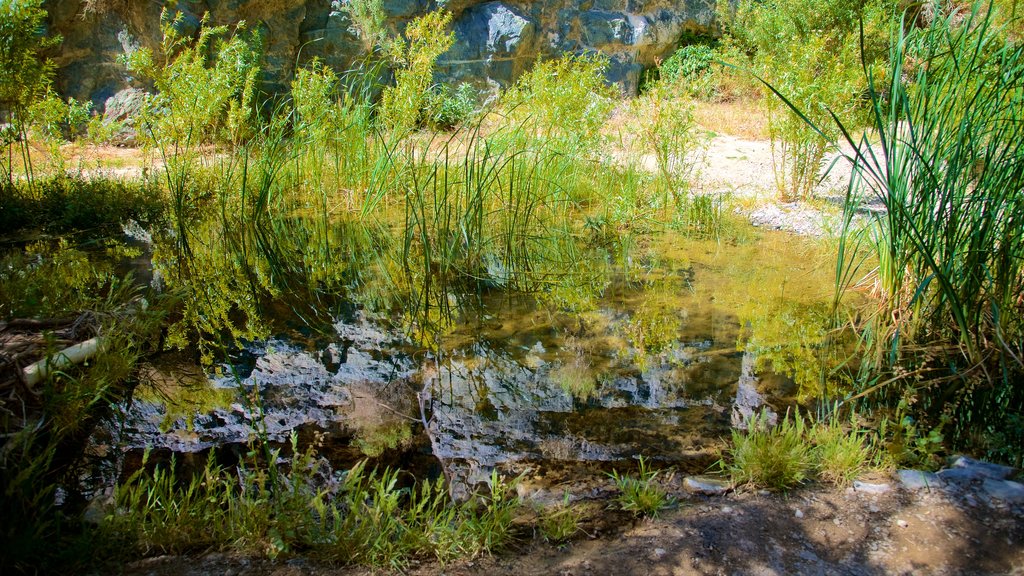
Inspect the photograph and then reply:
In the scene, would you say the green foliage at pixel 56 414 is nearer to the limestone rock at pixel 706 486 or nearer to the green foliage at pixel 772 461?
the limestone rock at pixel 706 486

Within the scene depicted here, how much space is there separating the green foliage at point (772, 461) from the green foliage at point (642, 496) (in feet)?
0.86

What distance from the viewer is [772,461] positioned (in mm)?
2086

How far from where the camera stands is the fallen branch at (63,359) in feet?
7.02

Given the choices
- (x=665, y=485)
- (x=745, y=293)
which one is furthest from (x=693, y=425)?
(x=745, y=293)

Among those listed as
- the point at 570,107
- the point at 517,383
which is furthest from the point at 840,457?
the point at 570,107

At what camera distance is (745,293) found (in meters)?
3.92

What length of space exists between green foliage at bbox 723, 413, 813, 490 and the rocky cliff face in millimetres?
10004

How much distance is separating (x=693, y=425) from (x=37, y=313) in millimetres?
2628

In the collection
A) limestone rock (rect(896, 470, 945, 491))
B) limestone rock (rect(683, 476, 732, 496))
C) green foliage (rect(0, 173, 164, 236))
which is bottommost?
limestone rock (rect(683, 476, 732, 496))

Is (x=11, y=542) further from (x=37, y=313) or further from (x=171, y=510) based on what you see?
(x=37, y=313)

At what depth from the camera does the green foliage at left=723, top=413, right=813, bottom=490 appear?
2.07 m

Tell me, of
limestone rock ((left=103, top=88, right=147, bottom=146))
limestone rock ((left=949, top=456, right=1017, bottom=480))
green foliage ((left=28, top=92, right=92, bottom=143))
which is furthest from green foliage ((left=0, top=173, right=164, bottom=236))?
limestone rock ((left=949, top=456, right=1017, bottom=480))

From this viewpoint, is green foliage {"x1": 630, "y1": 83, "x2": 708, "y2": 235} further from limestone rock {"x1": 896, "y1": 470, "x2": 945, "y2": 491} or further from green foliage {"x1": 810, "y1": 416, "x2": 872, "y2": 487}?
limestone rock {"x1": 896, "y1": 470, "x2": 945, "y2": 491}

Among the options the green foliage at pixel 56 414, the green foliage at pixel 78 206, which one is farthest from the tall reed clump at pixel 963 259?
the green foliage at pixel 78 206
